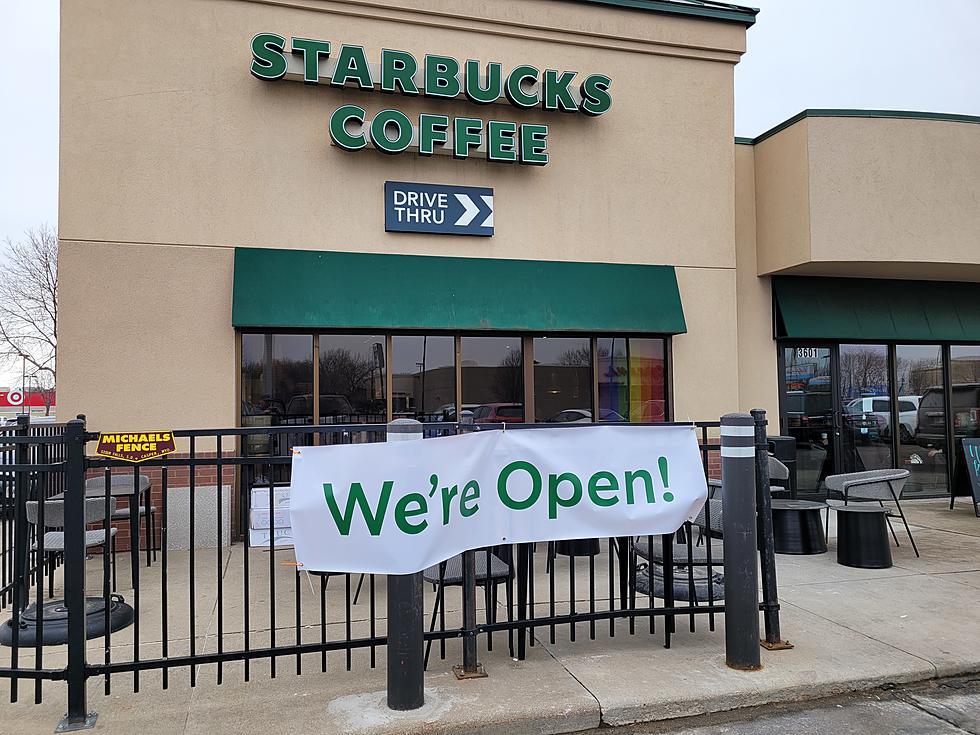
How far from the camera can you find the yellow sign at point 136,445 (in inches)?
158

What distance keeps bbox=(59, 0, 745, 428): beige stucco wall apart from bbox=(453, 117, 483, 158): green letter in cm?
24

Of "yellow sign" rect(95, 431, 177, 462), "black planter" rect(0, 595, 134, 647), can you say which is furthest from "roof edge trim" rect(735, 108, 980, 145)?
"black planter" rect(0, 595, 134, 647)

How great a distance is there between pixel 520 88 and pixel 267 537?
6.43 meters

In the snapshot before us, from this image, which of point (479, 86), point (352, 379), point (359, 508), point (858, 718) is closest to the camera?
point (359, 508)

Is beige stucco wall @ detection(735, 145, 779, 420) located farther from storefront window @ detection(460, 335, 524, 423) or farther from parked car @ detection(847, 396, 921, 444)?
storefront window @ detection(460, 335, 524, 423)

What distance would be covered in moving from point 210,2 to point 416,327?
15.0 feet

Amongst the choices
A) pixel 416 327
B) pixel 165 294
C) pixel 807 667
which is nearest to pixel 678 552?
pixel 807 667

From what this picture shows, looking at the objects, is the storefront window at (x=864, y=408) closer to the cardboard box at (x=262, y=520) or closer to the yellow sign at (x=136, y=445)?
the cardboard box at (x=262, y=520)

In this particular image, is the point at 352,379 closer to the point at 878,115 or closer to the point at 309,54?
the point at 309,54

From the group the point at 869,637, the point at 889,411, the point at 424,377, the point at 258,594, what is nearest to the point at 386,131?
the point at 424,377

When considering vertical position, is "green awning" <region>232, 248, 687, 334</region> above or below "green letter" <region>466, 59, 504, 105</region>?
below

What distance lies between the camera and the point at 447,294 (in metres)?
9.66

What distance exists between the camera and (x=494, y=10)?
10.2m

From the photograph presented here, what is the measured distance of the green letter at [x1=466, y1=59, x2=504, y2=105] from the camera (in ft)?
32.4
